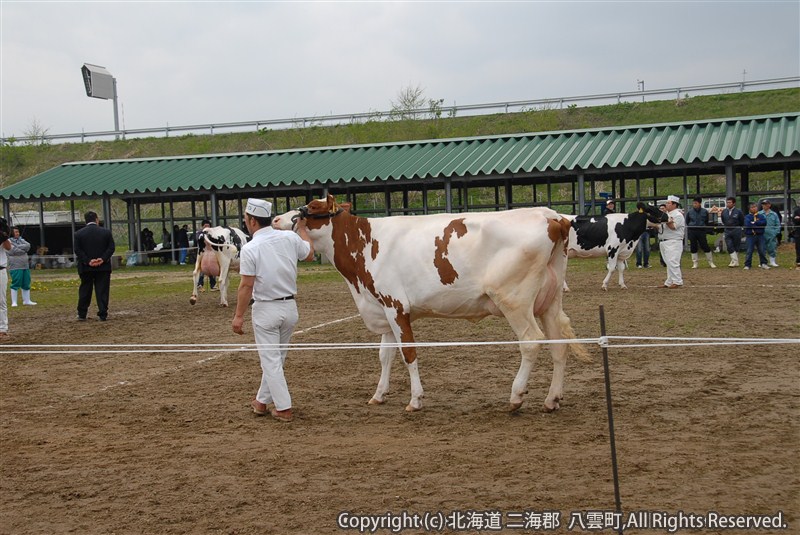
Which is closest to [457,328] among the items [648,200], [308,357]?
[308,357]

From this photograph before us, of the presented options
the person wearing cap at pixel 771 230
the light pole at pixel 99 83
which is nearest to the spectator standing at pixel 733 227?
the person wearing cap at pixel 771 230

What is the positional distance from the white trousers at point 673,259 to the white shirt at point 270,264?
40.1 feet

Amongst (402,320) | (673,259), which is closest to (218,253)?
(673,259)

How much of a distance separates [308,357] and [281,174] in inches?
944

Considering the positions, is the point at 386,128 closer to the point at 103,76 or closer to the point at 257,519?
the point at 103,76

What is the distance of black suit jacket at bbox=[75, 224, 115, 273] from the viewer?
16609mm

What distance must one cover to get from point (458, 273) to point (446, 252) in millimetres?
251

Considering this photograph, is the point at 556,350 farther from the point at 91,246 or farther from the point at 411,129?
the point at 411,129

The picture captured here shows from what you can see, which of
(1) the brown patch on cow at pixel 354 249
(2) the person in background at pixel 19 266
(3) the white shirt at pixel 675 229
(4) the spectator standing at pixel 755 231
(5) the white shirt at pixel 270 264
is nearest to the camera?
(5) the white shirt at pixel 270 264

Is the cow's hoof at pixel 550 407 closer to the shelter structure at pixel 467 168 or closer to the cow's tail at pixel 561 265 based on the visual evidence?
the cow's tail at pixel 561 265

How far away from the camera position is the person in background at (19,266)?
1903 cm

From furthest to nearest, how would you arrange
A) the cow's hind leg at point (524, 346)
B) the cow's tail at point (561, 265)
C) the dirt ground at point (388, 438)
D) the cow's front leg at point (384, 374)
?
the cow's front leg at point (384, 374)
the cow's tail at point (561, 265)
the cow's hind leg at point (524, 346)
the dirt ground at point (388, 438)

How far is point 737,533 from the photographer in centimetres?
487

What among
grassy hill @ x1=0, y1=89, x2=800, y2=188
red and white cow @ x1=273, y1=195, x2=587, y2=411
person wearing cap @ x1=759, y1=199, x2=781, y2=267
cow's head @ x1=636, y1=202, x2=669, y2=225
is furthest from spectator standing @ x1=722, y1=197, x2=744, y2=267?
grassy hill @ x1=0, y1=89, x2=800, y2=188
